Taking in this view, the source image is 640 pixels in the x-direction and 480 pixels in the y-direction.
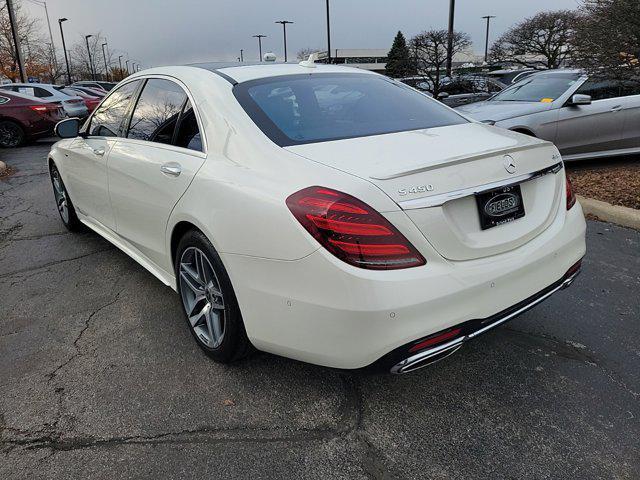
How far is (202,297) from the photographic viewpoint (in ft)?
9.20

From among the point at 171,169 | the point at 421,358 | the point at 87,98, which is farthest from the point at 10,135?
the point at 421,358

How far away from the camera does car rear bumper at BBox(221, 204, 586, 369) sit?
1951 millimetres

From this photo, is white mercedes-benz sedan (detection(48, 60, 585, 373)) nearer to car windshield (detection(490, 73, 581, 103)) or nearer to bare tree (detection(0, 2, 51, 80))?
car windshield (detection(490, 73, 581, 103))

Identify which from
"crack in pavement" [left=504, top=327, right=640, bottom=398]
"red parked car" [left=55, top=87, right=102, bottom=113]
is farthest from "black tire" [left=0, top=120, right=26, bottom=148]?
"crack in pavement" [left=504, top=327, right=640, bottom=398]

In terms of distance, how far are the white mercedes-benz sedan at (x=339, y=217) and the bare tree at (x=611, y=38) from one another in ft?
15.8

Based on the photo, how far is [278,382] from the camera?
8.71 feet

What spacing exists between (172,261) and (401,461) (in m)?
1.69

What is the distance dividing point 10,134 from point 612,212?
1418cm

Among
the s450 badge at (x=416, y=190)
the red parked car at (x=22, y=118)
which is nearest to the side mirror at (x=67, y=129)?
the s450 badge at (x=416, y=190)

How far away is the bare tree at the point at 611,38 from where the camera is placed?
641cm

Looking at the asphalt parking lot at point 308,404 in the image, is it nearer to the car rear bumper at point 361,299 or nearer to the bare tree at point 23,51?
the car rear bumper at point 361,299

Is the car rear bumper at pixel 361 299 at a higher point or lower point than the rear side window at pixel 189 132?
lower

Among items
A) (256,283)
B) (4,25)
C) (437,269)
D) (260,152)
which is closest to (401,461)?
(437,269)

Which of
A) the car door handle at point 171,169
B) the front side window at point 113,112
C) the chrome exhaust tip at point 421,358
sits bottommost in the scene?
the chrome exhaust tip at point 421,358
